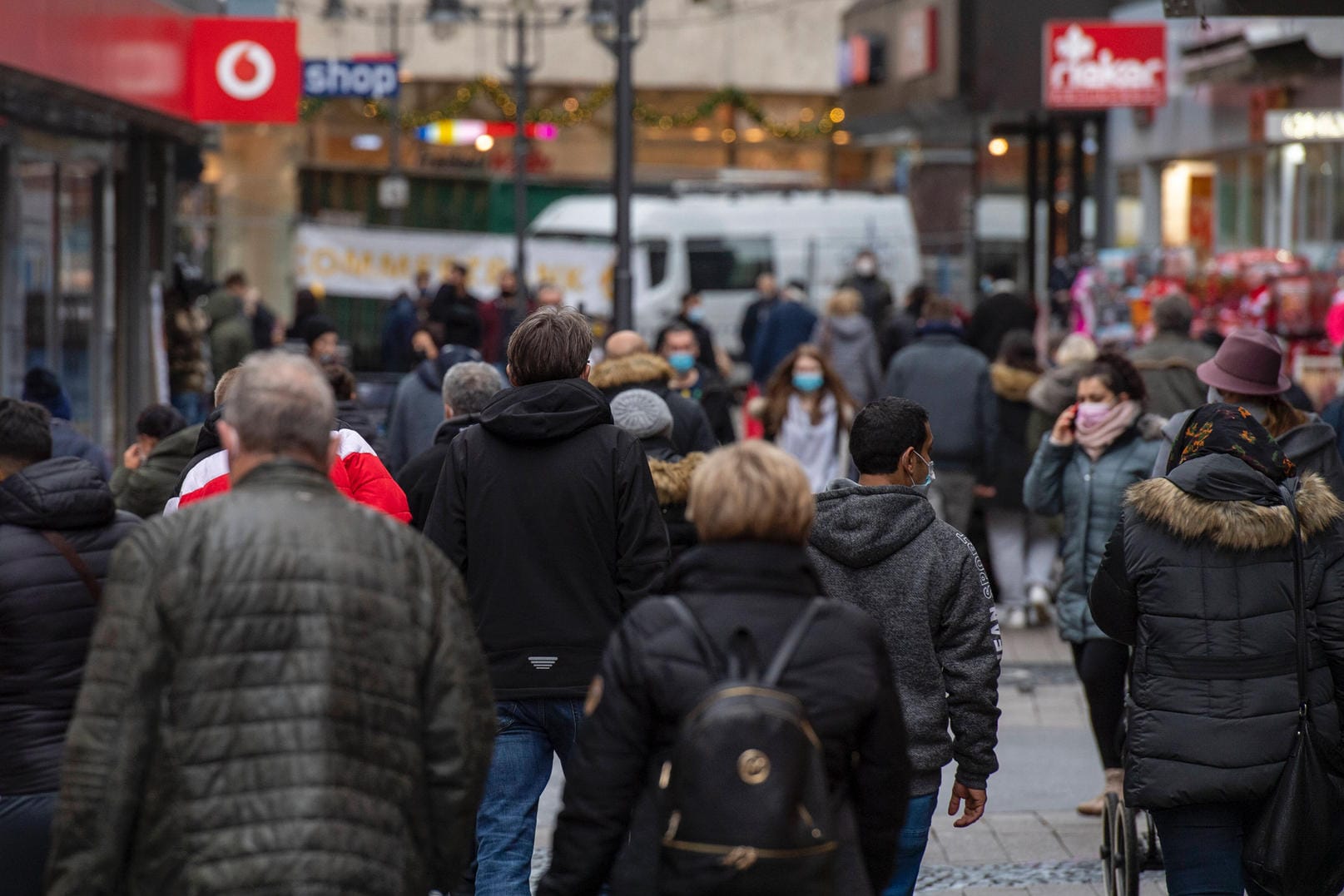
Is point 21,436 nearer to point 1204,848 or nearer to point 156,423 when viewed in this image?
point 156,423

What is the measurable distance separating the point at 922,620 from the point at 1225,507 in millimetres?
913

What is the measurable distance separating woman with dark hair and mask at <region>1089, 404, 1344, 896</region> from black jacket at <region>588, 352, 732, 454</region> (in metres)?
3.19

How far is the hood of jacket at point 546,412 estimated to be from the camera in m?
5.46

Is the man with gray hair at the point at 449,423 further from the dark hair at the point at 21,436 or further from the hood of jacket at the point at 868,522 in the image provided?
the hood of jacket at the point at 868,522

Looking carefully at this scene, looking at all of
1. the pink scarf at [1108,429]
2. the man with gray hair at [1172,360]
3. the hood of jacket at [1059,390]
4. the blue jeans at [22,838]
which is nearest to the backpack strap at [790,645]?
the blue jeans at [22,838]

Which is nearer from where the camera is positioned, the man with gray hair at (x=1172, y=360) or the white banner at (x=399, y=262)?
the man with gray hair at (x=1172, y=360)

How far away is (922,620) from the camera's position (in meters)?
4.94

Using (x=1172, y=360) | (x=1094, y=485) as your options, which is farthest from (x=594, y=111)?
(x=1094, y=485)

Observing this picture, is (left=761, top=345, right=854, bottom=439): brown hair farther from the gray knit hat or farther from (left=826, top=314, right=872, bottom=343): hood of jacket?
the gray knit hat

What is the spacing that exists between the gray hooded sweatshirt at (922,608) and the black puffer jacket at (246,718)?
1.58m

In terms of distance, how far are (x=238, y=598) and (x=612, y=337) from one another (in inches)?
223

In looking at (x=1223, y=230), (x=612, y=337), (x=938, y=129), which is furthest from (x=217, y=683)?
(x=938, y=129)

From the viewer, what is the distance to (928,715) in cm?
498

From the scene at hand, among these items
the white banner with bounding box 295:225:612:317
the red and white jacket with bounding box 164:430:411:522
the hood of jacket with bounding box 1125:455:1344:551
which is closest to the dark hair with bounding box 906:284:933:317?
the white banner with bounding box 295:225:612:317
